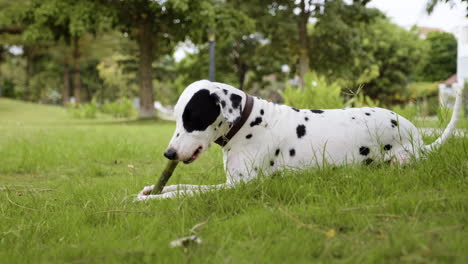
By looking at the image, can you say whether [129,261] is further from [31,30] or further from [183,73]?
[183,73]

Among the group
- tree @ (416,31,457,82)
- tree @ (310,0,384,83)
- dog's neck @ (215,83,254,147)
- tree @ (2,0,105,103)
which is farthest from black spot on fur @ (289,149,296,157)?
tree @ (310,0,384,83)

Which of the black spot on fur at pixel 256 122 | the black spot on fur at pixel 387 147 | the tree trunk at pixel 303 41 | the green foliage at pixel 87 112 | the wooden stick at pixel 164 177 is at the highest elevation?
the tree trunk at pixel 303 41

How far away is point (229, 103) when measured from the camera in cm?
356

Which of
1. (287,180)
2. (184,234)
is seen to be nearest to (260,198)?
(287,180)

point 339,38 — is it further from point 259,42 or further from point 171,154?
point 171,154

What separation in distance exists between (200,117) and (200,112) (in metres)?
0.04

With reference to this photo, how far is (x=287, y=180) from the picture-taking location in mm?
3420

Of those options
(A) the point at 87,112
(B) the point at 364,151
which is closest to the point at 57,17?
(A) the point at 87,112

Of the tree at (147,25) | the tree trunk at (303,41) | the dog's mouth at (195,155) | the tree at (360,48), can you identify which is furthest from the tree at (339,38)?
the dog's mouth at (195,155)

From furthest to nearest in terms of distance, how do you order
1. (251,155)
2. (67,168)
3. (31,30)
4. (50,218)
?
(31,30) → (67,168) → (251,155) → (50,218)

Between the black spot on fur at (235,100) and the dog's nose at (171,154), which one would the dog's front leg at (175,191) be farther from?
the black spot on fur at (235,100)

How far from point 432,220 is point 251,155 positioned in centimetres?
162

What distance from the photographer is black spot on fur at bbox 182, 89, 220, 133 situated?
3416mm

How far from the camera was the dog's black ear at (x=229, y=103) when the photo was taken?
3.50 m
